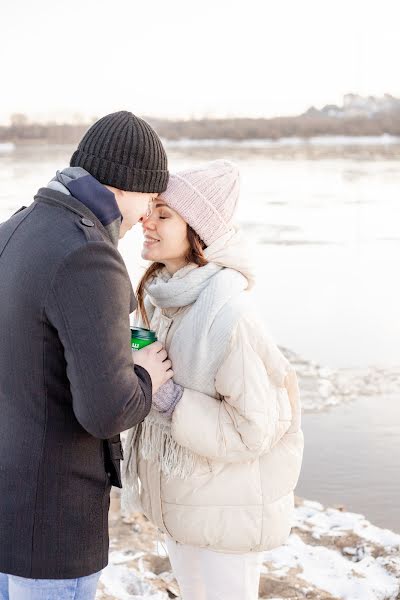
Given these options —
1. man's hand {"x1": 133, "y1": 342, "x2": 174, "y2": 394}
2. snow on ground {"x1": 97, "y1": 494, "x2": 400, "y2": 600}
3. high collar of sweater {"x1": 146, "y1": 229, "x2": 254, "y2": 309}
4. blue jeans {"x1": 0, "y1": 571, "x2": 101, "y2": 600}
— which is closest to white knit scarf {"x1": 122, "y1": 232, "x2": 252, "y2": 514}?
high collar of sweater {"x1": 146, "y1": 229, "x2": 254, "y2": 309}

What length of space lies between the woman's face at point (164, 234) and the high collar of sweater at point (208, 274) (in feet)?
0.22

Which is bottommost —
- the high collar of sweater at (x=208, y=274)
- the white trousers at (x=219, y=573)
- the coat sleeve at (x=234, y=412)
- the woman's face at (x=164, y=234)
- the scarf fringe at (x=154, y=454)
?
the white trousers at (x=219, y=573)

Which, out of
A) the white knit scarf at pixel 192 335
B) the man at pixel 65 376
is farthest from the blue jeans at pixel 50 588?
the white knit scarf at pixel 192 335

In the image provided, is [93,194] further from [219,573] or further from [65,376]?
[219,573]

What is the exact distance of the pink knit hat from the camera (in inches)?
98.1

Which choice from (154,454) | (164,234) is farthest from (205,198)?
(154,454)

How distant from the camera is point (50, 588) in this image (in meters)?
1.97

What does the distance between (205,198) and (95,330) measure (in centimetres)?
85

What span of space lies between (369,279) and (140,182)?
7856mm

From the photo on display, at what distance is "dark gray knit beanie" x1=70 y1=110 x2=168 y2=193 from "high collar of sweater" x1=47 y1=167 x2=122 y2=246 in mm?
117

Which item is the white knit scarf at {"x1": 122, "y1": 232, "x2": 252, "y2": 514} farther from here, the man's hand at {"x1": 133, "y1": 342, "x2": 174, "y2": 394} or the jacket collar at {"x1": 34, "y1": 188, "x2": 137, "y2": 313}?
the jacket collar at {"x1": 34, "y1": 188, "x2": 137, "y2": 313}

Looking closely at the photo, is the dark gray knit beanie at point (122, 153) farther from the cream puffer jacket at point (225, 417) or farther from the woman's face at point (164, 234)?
the cream puffer jacket at point (225, 417)

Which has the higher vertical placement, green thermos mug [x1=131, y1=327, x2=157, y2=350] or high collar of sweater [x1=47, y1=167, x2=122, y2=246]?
high collar of sweater [x1=47, y1=167, x2=122, y2=246]

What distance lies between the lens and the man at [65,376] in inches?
69.9
